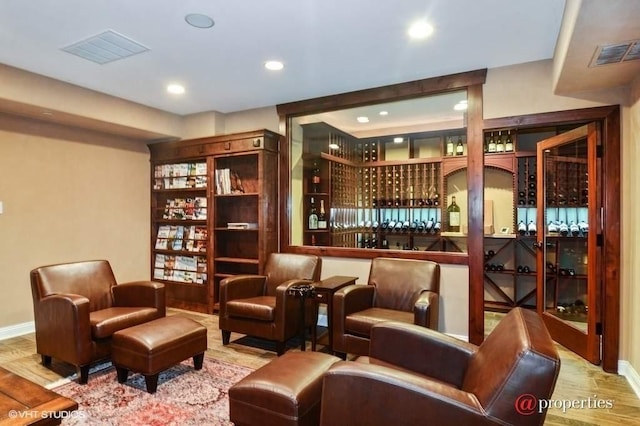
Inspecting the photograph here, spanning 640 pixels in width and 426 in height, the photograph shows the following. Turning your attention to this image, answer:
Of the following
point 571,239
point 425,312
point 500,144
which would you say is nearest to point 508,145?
point 500,144

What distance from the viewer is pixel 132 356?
2611 millimetres

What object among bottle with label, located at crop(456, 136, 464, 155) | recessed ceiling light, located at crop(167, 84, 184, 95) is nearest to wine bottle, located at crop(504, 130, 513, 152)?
bottle with label, located at crop(456, 136, 464, 155)

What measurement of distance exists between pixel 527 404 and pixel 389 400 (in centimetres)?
49

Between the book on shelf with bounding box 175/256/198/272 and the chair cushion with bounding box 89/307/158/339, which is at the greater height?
the book on shelf with bounding box 175/256/198/272

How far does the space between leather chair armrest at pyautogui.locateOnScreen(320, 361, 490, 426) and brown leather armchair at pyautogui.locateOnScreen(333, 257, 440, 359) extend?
1309 mm

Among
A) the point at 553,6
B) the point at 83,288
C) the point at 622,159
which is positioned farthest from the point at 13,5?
the point at 622,159

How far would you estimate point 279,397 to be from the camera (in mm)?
1777

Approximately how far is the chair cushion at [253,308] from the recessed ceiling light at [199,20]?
2.31 metres

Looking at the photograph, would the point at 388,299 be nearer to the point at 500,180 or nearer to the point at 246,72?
the point at 246,72

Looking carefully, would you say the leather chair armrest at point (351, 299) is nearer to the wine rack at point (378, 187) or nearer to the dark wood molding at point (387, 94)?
the wine rack at point (378, 187)

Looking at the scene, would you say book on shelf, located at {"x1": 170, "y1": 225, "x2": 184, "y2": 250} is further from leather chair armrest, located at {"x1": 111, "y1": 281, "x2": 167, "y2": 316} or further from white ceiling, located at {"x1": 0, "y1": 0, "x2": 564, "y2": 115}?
white ceiling, located at {"x1": 0, "y1": 0, "x2": 564, "y2": 115}

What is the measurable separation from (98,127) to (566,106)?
16.2 feet

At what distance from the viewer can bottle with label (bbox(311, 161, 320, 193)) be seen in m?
5.06

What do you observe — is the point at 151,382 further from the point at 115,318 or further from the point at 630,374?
the point at 630,374
